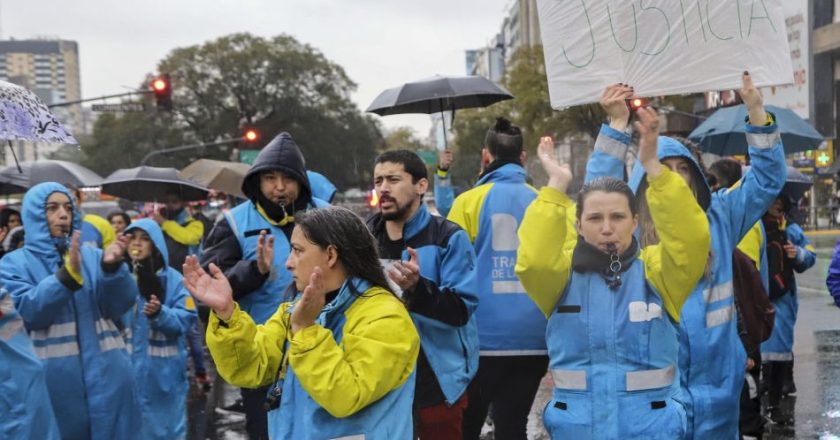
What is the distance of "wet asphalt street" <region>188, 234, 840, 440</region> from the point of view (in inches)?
296

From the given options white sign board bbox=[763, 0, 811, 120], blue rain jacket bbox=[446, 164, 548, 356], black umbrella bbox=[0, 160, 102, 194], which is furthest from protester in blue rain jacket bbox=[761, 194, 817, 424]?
white sign board bbox=[763, 0, 811, 120]

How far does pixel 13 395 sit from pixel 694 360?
10.5 feet

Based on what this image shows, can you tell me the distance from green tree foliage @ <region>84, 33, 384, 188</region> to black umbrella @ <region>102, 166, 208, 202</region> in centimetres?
5421

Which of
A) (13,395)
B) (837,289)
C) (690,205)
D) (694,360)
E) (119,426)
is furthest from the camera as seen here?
(119,426)

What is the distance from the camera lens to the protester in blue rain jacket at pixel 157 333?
23.2ft

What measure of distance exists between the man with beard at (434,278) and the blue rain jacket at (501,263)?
0.65 metres

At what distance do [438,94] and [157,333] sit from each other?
107 inches

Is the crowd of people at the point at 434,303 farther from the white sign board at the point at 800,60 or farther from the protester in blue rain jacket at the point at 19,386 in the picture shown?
the white sign board at the point at 800,60


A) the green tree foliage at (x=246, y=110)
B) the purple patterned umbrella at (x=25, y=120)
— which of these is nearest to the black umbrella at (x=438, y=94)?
the purple patterned umbrella at (x=25, y=120)

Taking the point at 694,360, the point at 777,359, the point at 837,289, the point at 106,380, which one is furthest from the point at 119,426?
the point at 777,359

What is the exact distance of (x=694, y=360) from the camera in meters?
4.29

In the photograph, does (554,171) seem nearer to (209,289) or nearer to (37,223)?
(209,289)

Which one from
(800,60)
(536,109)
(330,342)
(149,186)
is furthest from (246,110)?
(330,342)

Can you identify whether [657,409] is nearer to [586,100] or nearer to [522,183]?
[586,100]
